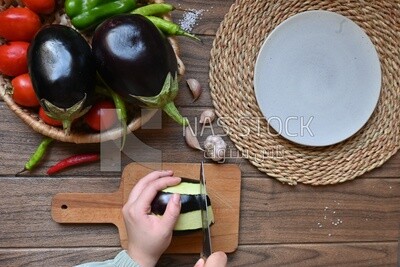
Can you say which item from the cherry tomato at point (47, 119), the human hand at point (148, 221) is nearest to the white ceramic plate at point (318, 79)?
the human hand at point (148, 221)

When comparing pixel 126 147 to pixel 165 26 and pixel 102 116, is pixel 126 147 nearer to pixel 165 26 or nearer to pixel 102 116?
pixel 102 116

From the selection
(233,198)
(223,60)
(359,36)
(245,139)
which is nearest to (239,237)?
→ (233,198)

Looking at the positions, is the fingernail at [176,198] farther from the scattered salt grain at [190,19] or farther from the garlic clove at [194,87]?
the scattered salt grain at [190,19]

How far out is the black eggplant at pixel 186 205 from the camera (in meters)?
0.88

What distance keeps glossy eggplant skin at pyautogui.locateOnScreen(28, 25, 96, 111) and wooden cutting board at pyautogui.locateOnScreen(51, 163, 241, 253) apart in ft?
0.66

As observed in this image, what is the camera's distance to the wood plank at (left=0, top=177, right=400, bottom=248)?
0.93 meters

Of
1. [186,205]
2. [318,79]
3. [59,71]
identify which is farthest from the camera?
[318,79]

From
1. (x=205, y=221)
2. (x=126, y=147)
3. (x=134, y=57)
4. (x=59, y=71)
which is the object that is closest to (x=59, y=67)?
(x=59, y=71)

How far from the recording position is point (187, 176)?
96 centimetres

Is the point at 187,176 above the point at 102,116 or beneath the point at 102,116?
beneath

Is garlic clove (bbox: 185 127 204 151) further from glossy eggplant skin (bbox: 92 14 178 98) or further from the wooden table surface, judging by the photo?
glossy eggplant skin (bbox: 92 14 178 98)

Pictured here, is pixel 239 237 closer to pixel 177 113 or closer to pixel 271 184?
pixel 271 184

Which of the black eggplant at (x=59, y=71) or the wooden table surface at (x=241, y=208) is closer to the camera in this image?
the black eggplant at (x=59, y=71)

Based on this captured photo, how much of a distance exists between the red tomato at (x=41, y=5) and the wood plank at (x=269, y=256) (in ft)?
1.30
